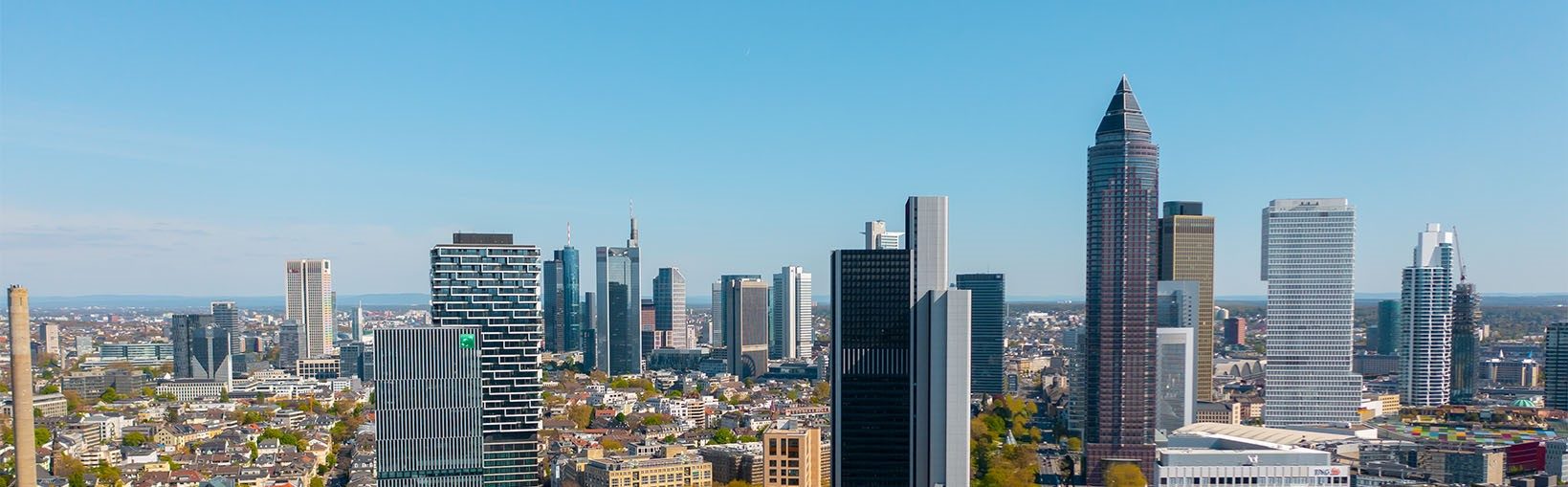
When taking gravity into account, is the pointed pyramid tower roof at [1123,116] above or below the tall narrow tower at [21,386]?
above

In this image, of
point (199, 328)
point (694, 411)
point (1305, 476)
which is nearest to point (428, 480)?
point (1305, 476)

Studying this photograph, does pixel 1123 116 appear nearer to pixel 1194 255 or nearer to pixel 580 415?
pixel 1194 255

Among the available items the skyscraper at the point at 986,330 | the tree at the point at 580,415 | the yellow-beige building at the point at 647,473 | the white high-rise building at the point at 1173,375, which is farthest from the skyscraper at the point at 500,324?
the skyscraper at the point at 986,330

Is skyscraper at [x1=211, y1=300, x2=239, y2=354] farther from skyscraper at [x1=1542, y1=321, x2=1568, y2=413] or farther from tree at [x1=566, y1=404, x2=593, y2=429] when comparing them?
skyscraper at [x1=1542, y1=321, x2=1568, y2=413]

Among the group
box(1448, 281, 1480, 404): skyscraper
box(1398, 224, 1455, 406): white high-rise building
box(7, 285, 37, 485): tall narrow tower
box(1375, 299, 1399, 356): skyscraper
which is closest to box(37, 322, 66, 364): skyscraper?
box(7, 285, 37, 485): tall narrow tower

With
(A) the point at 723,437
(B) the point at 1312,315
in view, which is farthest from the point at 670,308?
(B) the point at 1312,315

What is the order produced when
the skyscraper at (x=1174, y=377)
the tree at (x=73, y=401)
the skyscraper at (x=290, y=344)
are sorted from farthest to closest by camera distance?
the skyscraper at (x=290, y=344) → the tree at (x=73, y=401) → the skyscraper at (x=1174, y=377)

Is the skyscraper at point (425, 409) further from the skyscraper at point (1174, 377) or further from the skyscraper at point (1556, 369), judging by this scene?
the skyscraper at point (1556, 369)
